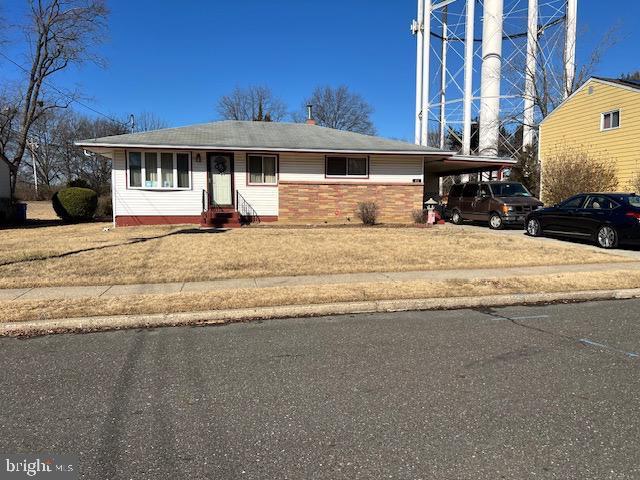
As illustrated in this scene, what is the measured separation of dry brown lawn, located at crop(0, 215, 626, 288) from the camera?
9.43m

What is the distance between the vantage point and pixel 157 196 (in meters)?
19.7

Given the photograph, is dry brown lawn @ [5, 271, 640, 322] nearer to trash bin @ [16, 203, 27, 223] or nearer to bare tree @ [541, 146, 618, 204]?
bare tree @ [541, 146, 618, 204]

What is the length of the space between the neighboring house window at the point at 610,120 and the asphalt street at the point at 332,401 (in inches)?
746

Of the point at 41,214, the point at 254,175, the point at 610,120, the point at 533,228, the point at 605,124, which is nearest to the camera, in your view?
the point at 533,228

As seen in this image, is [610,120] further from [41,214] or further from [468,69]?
[41,214]

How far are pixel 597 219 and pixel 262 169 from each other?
12.6 meters

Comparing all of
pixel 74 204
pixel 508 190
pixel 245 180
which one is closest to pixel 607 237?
pixel 508 190

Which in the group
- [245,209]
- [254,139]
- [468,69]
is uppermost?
[468,69]

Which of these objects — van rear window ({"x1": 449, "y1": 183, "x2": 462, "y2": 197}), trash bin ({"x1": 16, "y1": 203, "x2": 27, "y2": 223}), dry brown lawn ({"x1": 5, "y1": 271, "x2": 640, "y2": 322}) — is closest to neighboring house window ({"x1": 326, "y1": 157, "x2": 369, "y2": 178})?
van rear window ({"x1": 449, "y1": 183, "x2": 462, "y2": 197})

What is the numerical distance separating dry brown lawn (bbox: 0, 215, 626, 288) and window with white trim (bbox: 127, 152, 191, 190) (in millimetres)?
3746

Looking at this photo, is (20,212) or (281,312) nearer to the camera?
(281,312)

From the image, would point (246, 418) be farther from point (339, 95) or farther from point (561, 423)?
A: point (339, 95)

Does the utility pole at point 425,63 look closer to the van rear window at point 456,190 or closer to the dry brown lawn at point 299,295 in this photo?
the van rear window at point 456,190

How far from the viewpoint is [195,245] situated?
13188 mm
